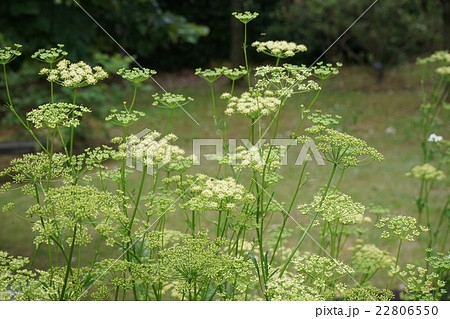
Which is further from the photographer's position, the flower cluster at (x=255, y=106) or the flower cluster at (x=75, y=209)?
the flower cluster at (x=255, y=106)

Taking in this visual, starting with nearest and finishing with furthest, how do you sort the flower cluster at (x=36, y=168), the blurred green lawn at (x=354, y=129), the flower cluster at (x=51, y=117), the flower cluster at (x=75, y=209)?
the flower cluster at (x=75, y=209), the flower cluster at (x=51, y=117), the flower cluster at (x=36, y=168), the blurred green lawn at (x=354, y=129)

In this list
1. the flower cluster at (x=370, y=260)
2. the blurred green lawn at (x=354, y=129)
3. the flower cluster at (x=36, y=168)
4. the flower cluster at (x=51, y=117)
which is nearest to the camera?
the flower cluster at (x=51, y=117)

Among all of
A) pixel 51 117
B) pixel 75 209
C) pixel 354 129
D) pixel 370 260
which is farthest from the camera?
pixel 354 129

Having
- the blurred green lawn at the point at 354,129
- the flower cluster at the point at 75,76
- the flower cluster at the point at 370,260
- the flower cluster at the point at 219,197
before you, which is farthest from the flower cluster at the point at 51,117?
the flower cluster at the point at 370,260

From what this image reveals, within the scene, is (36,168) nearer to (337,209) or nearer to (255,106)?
(255,106)

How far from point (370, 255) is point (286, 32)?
7500mm

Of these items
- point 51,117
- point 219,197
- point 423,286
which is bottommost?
point 423,286

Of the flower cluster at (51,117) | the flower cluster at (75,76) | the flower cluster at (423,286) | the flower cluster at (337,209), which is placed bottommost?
the flower cluster at (423,286)

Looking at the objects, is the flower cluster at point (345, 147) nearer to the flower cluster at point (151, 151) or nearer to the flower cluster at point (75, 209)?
the flower cluster at point (151, 151)

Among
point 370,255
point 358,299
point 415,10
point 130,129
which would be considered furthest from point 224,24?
point 358,299

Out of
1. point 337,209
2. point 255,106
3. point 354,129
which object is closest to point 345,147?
point 337,209

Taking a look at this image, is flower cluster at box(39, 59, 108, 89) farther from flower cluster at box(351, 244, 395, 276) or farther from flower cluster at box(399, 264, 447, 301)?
flower cluster at box(351, 244, 395, 276)
